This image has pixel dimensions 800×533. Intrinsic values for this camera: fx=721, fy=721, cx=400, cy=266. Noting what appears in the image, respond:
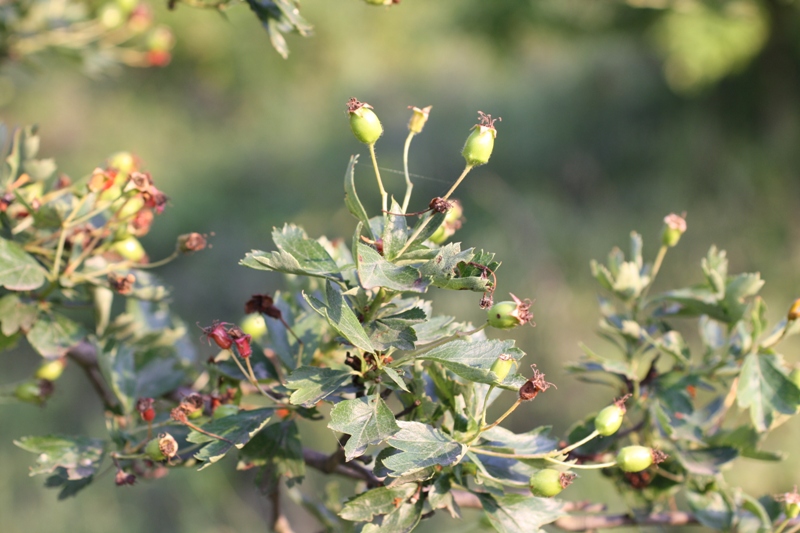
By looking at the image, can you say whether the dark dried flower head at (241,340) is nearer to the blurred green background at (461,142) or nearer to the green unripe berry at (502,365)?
the green unripe berry at (502,365)

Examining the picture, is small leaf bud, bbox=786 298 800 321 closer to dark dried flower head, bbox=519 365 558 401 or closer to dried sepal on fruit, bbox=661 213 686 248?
dried sepal on fruit, bbox=661 213 686 248

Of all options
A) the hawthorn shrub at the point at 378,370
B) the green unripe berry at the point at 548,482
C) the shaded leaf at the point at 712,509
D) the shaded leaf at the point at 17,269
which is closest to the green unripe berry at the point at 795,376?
the hawthorn shrub at the point at 378,370

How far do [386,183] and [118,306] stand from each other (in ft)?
4.48

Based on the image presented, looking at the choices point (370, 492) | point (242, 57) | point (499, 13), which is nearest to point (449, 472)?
point (370, 492)

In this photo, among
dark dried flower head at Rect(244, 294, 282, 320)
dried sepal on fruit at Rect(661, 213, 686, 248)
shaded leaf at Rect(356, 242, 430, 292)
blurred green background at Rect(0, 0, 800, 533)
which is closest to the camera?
shaded leaf at Rect(356, 242, 430, 292)

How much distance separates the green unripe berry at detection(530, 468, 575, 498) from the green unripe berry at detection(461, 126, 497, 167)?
7.3 inches

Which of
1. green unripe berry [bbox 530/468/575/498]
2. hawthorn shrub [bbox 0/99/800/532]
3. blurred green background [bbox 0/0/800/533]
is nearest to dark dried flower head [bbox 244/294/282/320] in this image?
hawthorn shrub [bbox 0/99/800/532]

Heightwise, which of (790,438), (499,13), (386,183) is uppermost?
(499,13)

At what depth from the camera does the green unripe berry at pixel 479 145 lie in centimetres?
42

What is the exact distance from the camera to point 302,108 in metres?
4.54

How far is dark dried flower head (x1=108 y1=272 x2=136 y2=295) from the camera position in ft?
1.88

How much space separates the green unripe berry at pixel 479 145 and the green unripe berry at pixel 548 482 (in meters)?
0.19

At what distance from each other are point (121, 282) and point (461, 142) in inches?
125

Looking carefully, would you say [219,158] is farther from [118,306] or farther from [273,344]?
[273,344]
